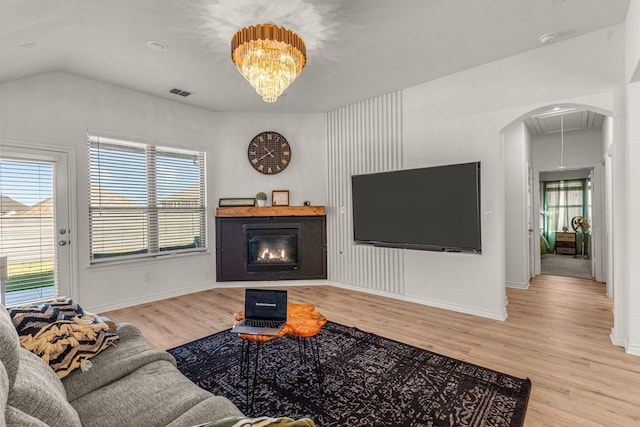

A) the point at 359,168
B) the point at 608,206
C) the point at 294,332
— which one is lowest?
the point at 294,332

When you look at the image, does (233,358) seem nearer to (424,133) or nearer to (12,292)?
(12,292)

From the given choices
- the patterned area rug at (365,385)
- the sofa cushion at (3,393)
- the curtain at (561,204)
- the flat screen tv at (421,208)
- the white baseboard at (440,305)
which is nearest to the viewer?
the sofa cushion at (3,393)

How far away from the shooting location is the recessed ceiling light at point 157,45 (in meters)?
2.94

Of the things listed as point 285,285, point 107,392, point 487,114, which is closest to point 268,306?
point 107,392

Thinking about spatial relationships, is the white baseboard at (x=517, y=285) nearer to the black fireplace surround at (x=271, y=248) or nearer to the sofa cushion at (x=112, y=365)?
the black fireplace surround at (x=271, y=248)

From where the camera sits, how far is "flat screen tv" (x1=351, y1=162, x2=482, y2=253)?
11.2 ft

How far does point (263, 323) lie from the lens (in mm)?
2125

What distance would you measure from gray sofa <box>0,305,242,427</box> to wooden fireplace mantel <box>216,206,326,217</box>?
3.30 m

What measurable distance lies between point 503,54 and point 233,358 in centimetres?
398

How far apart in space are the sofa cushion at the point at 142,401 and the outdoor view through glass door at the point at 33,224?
8.67 ft

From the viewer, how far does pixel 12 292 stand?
3.31 meters

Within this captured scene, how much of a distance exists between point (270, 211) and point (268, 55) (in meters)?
2.92

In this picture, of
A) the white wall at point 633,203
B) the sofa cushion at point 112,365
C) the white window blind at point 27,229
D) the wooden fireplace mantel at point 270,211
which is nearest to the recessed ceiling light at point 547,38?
the white wall at point 633,203

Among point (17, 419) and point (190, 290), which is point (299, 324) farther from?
point (190, 290)
